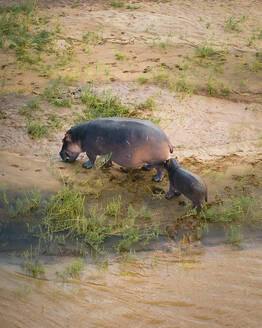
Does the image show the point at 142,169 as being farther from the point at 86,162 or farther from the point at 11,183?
the point at 11,183

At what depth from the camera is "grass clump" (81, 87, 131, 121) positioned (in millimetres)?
6348

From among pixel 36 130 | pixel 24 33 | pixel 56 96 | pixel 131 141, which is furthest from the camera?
pixel 24 33

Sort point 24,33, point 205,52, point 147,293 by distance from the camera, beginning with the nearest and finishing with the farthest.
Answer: point 147,293
point 205,52
point 24,33

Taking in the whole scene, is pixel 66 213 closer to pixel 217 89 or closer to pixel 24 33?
pixel 217 89

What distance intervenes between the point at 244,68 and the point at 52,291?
5.83 meters

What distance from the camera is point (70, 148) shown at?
17.6 ft

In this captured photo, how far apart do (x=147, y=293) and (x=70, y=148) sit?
92.7 inches

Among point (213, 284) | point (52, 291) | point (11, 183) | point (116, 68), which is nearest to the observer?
point (52, 291)

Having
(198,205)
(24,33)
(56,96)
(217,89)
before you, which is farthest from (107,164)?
(24,33)

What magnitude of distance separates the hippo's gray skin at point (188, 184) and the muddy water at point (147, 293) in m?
0.60

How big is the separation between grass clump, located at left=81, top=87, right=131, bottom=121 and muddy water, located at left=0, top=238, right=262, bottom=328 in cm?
280

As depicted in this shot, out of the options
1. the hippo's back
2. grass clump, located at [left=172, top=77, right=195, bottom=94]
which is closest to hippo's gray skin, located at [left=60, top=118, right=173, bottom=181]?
the hippo's back

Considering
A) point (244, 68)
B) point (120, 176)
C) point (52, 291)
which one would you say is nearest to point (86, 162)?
point (120, 176)

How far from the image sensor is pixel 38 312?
319 centimetres
